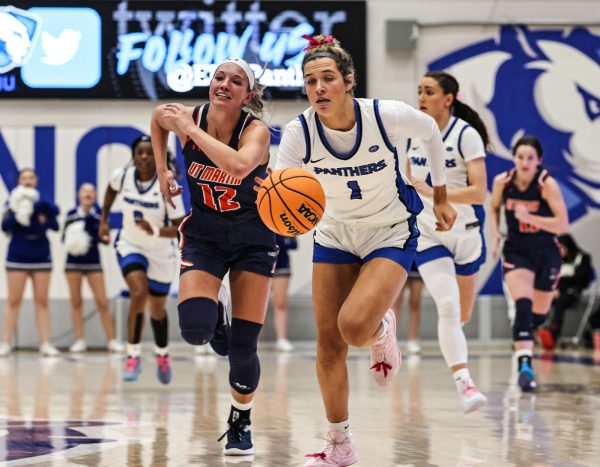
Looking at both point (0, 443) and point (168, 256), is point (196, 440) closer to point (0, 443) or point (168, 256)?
point (0, 443)

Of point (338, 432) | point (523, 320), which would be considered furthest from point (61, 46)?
point (338, 432)

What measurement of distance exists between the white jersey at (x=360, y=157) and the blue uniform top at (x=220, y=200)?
0.50 meters

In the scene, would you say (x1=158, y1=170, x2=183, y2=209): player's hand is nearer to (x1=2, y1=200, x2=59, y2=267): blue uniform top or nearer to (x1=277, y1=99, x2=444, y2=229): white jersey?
(x1=277, y1=99, x2=444, y2=229): white jersey

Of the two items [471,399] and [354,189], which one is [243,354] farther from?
[471,399]

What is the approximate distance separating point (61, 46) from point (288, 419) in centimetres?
884

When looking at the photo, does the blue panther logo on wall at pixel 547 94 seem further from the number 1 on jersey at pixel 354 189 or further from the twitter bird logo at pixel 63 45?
the number 1 on jersey at pixel 354 189

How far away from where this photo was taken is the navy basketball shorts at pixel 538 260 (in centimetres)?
912

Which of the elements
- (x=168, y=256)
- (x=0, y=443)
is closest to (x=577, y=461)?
(x=0, y=443)

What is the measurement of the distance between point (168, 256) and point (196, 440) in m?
3.44

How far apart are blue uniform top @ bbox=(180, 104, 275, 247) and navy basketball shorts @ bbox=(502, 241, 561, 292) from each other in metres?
3.86

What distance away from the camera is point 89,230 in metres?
13.5

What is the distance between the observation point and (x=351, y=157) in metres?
5.17

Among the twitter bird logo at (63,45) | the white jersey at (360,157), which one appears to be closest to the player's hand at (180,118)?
the white jersey at (360,157)

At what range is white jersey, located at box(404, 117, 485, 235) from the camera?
23.8 feet
